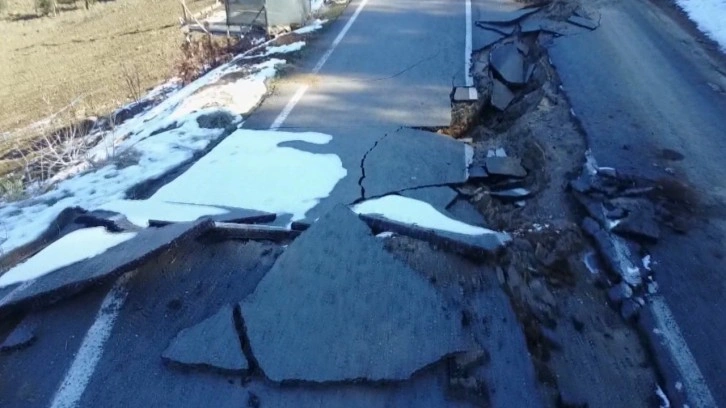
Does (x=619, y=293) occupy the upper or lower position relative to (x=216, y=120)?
lower

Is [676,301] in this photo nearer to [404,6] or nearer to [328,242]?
[328,242]

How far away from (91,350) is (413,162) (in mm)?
3946

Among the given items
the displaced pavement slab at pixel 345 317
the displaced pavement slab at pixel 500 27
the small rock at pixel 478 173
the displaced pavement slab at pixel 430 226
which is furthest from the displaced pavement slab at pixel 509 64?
the displaced pavement slab at pixel 345 317

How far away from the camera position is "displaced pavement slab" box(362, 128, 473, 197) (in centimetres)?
626

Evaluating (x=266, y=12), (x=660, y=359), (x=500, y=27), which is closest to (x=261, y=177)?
(x=660, y=359)

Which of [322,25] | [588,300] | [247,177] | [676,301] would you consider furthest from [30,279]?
[322,25]

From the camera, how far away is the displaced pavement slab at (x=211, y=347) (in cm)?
354

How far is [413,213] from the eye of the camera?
526cm

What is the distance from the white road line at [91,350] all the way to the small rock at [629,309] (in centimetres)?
372

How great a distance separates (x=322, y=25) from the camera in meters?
11.7

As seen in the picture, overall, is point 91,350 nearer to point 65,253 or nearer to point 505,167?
point 65,253

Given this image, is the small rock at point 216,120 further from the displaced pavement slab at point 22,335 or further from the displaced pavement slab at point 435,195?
the displaced pavement slab at point 22,335

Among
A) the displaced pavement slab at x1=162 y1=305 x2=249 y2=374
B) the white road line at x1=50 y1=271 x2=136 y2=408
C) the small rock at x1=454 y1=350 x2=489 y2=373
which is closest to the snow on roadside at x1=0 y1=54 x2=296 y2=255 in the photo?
the white road line at x1=50 y1=271 x2=136 y2=408

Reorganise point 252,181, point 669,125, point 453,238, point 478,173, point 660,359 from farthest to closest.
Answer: point 669,125 < point 252,181 < point 478,173 < point 453,238 < point 660,359
